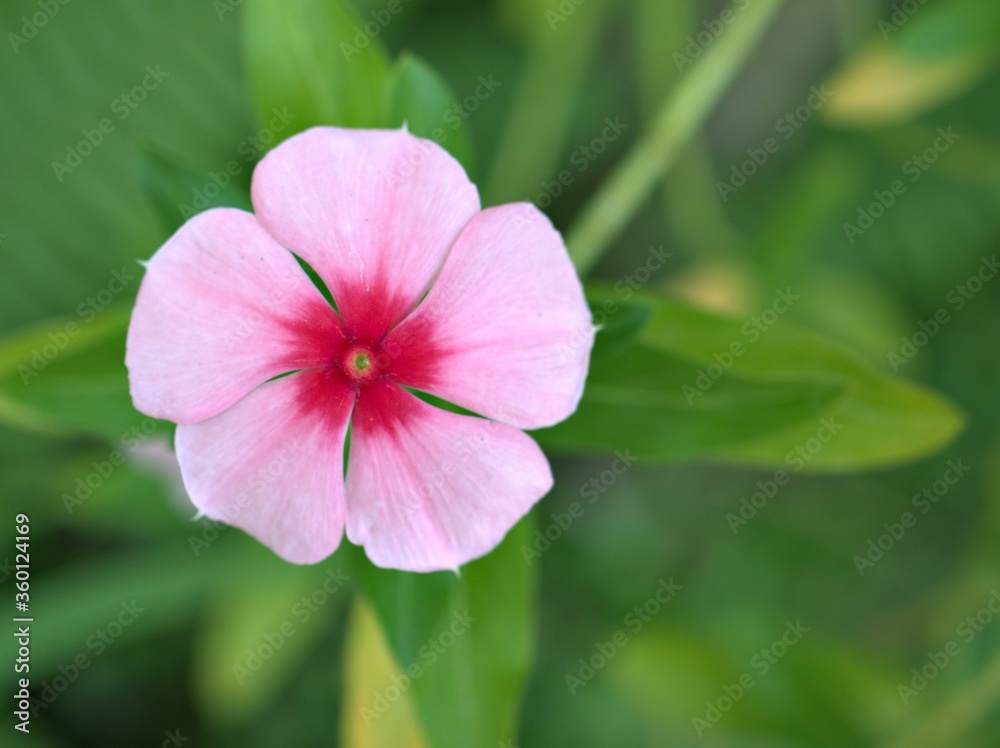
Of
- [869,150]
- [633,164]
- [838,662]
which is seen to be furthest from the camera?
[869,150]

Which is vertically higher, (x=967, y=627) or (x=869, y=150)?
(x=869, y=150)

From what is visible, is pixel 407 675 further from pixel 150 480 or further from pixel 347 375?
pixel 150 480

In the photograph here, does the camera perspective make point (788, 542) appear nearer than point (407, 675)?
No

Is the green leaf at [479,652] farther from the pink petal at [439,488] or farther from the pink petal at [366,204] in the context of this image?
the pink petal at [366,204]

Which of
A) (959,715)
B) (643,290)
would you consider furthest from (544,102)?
(959,715)

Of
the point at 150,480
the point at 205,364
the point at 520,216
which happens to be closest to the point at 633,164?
the point at 520,216

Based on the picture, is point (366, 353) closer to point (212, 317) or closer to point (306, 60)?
point (212, 317)

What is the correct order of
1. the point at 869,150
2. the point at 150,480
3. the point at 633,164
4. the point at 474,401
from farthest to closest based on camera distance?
the point at 869,150 → the point at 150,480 → the point at 633,164 → the point at 474,401

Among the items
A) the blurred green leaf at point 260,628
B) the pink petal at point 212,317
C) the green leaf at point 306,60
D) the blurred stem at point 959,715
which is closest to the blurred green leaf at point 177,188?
the green leaf at point 306,60
